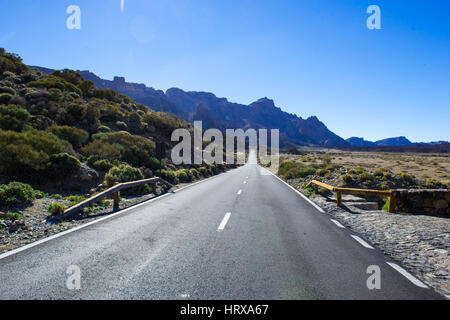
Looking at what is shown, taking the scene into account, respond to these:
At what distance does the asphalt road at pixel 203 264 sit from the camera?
129 inches

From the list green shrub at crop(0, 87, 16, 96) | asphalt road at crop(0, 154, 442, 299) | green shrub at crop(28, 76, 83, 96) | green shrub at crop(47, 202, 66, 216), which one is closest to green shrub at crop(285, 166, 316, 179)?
asphalt road at crop(0, 154, 442, 299)

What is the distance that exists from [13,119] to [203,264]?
1616cm

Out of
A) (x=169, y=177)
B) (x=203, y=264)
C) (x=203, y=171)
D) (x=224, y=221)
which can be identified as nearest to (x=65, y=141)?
(x=169, y=177)

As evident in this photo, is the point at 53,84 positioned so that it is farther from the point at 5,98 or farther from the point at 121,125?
the point at 121,125

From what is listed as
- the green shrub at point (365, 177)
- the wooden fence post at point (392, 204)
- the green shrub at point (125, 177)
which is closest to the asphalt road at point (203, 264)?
the wooden fence post at point (392, 204)

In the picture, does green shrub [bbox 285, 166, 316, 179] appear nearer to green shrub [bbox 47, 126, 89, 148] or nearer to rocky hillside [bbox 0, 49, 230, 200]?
A: rocky hillside [bbox 0, 49, 230, 200]

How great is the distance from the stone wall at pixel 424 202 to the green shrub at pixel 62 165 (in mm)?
13989

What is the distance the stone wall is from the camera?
869 centimetres

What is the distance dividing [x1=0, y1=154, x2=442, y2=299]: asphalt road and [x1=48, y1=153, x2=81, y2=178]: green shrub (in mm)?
5948

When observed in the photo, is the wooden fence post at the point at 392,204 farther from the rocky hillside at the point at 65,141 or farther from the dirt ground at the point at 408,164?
the dirt ground at the point at 408,164

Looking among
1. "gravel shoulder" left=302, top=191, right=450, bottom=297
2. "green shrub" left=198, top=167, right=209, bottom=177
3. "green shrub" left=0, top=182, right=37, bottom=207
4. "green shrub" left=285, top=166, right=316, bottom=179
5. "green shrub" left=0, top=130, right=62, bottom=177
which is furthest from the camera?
"green shrub" left=198, top=167, right=209, bottom=177

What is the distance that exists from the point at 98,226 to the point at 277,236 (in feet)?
15.5

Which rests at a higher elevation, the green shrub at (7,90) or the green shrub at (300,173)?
the green shrub at (7,90)

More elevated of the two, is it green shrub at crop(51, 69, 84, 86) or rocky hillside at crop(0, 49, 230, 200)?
green shrub at crop(51, 69, 84, 86)
